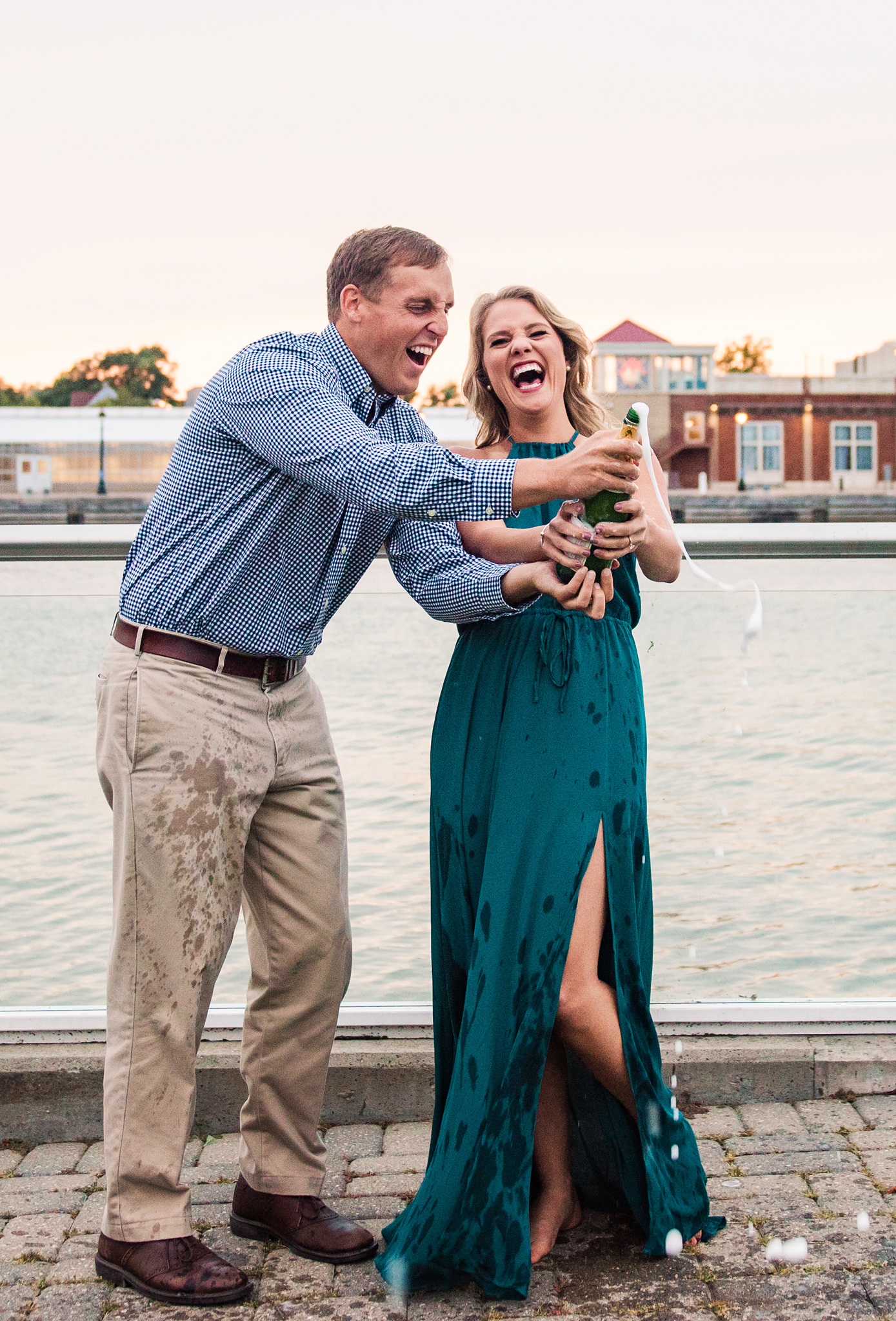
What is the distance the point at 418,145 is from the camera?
872 cm

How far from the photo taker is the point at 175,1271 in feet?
8.59

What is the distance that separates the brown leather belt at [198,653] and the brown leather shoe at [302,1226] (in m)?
1.15

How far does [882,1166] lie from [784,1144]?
25cm

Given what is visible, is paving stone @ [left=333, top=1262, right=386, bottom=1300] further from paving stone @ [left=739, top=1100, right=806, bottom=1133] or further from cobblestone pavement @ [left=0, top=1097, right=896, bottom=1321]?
paving stone @ [left=739, top=1100, right=806, bottom=1133]

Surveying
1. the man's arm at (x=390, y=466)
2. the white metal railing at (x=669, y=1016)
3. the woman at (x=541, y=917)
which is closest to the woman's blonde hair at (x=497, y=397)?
the woman at (x=541, y=917)

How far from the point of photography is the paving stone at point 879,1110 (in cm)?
336

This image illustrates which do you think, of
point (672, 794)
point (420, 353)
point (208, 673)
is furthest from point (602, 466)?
point (672, 794)

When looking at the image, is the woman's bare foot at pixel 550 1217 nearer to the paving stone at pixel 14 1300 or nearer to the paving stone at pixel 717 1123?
the paving stone at pixel 717 1123

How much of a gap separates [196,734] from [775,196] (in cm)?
4376

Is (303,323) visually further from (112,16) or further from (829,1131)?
(112,16)

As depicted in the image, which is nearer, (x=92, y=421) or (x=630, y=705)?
(x=630, y=705)

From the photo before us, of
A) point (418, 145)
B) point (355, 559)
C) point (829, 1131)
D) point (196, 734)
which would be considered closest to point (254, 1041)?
point (196, 734)

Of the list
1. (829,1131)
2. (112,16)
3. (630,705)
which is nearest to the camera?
(630,705)

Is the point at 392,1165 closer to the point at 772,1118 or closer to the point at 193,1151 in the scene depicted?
the point at 193,1151
